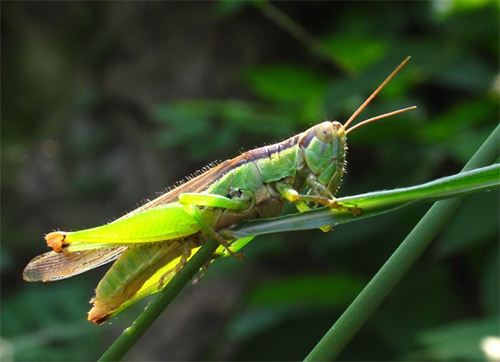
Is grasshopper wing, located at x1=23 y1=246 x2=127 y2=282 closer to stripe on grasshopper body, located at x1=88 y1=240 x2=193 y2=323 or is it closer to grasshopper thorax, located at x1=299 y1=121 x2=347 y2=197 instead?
stripe on grasshopper body, located at x1=88 y1=240 x2=193 y2=323

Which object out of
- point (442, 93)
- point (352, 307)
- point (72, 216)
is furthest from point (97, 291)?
point (72, 216)

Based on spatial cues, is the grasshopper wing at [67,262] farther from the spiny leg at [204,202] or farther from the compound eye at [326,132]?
the compound eye at [326,132]

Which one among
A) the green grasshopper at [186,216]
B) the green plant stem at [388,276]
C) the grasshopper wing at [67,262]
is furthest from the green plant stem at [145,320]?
the grasshopper wing at [67,262]

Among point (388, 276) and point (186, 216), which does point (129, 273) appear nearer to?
point (186, 216)

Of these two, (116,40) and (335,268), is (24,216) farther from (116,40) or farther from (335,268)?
(335,268)

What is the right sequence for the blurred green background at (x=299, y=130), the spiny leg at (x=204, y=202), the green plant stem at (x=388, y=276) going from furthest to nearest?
1. the blurred green background at (x=299, y=130)
2. the spiny leg at (x=204, y=202)
3. the green plant stem at (x=388, y=276)

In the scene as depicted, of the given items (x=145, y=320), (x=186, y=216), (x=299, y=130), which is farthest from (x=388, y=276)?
(x=299, y=130)

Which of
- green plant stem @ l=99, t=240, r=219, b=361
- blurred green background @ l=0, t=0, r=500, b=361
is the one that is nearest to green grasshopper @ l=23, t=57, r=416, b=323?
green plant stem @ l=99, t=240, r=219, b=361
